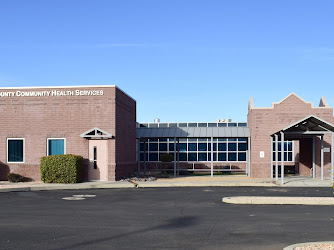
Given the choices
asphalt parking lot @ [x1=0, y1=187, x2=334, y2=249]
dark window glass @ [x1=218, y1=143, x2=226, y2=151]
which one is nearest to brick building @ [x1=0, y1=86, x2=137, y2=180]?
asphalt parking lot @ [x1=0, y1=187, x2=334, y2=249]

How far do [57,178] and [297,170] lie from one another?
864 inches

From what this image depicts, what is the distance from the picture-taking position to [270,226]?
11.9 meters

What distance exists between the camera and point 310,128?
2981 centimetres

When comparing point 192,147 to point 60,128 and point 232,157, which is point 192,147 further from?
point 60,128

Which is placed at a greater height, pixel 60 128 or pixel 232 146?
pixel 60 128

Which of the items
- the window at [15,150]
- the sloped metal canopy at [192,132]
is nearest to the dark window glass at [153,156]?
the sloped metal canopy at [192,132]

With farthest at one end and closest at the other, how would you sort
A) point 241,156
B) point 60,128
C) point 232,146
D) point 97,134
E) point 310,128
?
point 232,146 < point 241,156 < point 310,128 < point 60,128 < point 97,134

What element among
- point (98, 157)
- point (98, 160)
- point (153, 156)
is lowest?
point (153, 156)

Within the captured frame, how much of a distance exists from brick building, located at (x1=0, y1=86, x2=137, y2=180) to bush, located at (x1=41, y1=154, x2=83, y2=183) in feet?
5.91

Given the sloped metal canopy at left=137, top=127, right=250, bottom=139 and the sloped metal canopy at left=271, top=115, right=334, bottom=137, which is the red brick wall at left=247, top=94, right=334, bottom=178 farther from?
the sloped metal canopy at left=271, top=115, right=334, bottom=137

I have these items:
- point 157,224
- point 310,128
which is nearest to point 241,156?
point 310,128

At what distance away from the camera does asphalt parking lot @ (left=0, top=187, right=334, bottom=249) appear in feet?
32.3

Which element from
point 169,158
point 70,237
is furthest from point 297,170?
point 70,237

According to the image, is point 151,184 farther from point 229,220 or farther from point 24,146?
point 229,220
